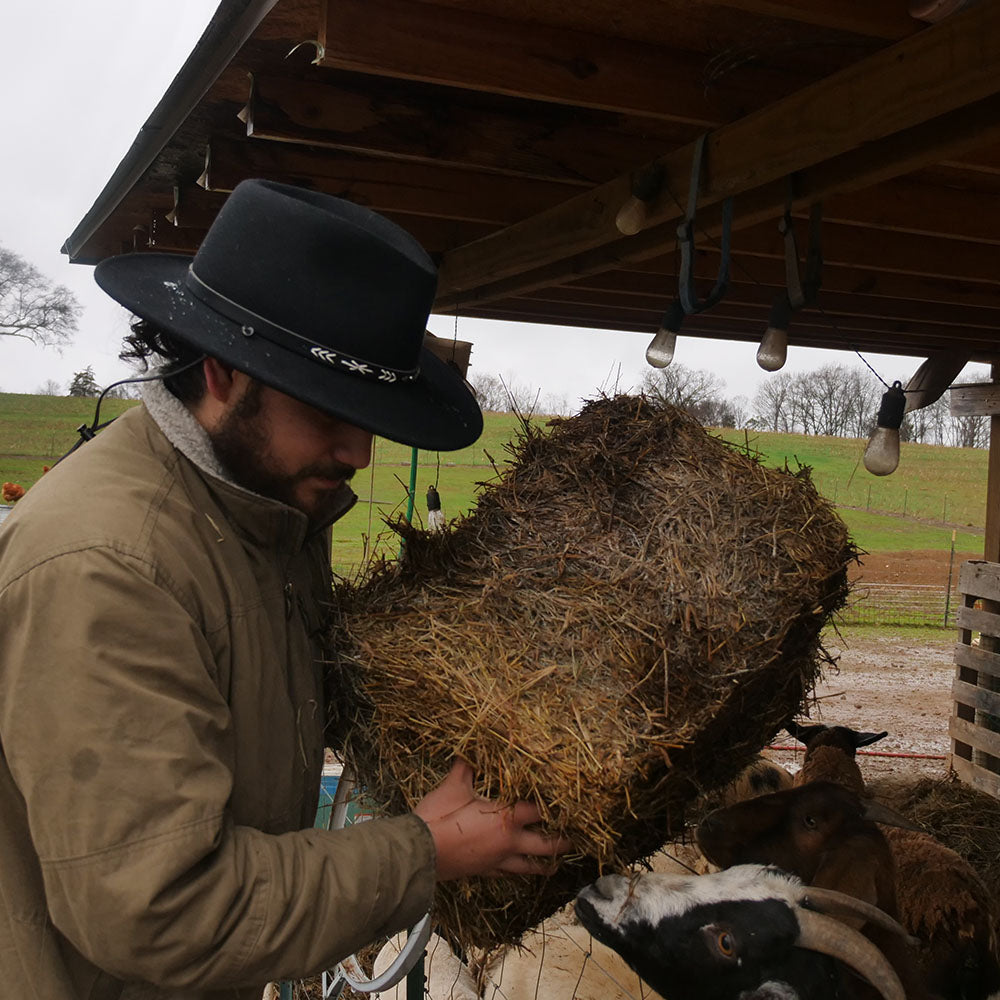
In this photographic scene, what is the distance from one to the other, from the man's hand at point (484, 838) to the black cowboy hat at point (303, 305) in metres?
0.70

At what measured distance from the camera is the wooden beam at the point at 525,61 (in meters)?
2.68

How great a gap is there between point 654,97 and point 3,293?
35811 millimetres

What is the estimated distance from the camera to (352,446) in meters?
1.86

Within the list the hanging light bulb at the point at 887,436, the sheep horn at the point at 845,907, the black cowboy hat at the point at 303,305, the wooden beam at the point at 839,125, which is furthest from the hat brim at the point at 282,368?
the hanging light bulb at the point at 887,436

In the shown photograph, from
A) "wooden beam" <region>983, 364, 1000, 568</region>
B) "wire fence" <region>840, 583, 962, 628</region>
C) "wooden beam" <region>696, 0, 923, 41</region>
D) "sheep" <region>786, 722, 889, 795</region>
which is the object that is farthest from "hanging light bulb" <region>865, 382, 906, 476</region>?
"wire fence" <region>840, 583, 962, 628</region>

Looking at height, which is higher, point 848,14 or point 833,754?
point 848,14

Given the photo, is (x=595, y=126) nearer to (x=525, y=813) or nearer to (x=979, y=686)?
(x=525, y=813)

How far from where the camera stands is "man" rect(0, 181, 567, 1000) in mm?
1456

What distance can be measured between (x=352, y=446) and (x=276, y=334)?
0.26 meters

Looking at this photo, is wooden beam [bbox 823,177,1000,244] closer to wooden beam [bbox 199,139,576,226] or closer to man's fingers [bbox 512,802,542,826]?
wooden beam [bbox 199,139,576,226]

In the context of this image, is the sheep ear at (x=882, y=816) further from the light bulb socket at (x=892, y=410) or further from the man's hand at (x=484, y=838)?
the man's hand at (x=484, y=838)

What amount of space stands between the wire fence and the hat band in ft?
57.1

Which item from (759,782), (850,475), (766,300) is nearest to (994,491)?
(766,300)

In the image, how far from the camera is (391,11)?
2.71 metres
